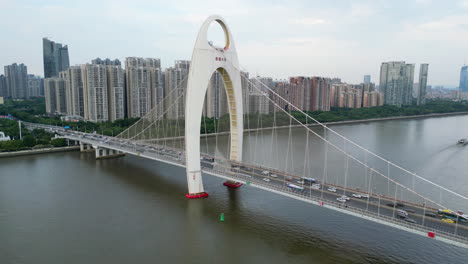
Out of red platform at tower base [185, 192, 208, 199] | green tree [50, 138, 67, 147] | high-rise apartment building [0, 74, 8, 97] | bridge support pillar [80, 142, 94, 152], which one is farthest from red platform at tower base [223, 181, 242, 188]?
high-rise apartment building [0, 74, 8, 97]

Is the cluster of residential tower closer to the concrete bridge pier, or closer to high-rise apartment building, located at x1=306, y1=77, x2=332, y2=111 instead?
high-rise apartment building, located at x1=306, y1=77, x2=332, y2=111

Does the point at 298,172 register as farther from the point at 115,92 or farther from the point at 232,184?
the point at 115,92

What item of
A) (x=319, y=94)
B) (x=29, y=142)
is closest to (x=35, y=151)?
(x=29, y=142)

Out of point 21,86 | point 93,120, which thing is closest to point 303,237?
point 93,120

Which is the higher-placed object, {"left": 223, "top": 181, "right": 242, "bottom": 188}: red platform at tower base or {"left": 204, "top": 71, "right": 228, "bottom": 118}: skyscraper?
{"left": 204, "top": 71, "right": 228, "bottom": 118}: skyscraper

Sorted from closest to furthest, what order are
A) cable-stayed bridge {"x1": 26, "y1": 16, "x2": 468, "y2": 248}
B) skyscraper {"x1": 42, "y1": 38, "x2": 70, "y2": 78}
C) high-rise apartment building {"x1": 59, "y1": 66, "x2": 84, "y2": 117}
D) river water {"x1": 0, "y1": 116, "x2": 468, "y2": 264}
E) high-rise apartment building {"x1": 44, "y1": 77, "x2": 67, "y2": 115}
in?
cable-stayed bridge {"x1": 26, "y1": 16, "x2": 468, "y2": 248}, river water {"x1": 0, "y1": 116, "x2": 468, "y2": 264}, high-rise apartment building {"x1": 59, "y1": 66, "x2": 84, "y2": 117}, high-rise apartment building {"x1": 44, "y1": 77, "x2": 67, "y2": 115}, skyscraper {"x1": 42, "y1": 38, "x2": 70, "y2": 78}

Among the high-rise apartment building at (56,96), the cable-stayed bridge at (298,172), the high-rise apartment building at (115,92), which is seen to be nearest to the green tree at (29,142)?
the cable-stayed bridge at (298,172)

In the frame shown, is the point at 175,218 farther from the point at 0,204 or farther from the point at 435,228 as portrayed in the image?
the point at 435,228
